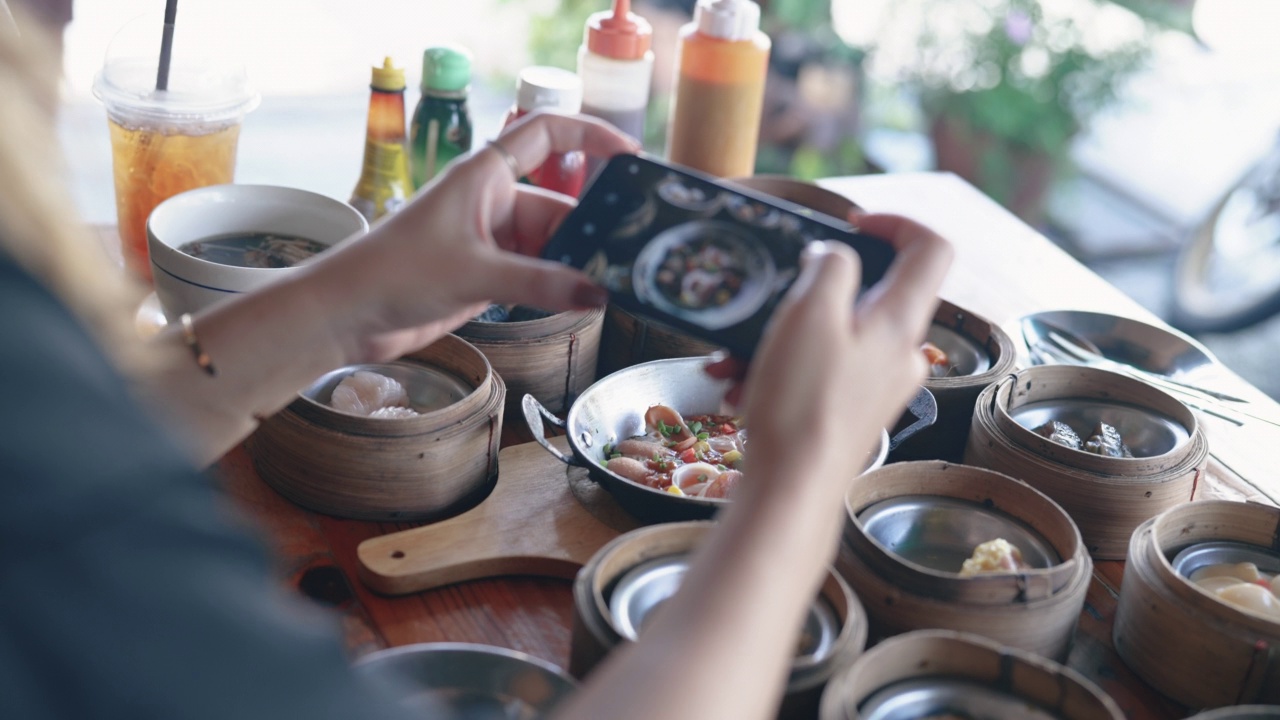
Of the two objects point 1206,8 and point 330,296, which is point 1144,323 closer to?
point 330,296

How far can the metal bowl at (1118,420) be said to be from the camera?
4.69ft

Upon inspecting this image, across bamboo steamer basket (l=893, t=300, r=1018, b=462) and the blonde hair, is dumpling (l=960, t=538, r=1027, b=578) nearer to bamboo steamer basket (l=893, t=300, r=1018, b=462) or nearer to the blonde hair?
bamboo steamer basket (l=893, t=300, r=1018, b=462)

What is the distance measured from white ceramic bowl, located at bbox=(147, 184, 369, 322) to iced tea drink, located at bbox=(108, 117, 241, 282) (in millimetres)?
155

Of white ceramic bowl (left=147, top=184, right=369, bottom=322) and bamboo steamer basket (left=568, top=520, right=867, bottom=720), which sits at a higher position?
white ceramic bowl (left=147, top=184, right=369, bottom=322)

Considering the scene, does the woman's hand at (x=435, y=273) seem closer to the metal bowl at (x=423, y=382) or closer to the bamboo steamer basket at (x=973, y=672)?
the metal bowl at (x=423, y=382)

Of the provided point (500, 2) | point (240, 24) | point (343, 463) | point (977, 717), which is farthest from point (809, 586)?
point (240, 24)

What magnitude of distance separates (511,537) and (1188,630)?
0.68 metres

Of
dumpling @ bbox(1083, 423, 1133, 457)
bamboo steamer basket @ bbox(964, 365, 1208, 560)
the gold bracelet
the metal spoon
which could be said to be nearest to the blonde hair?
the gold bracelet

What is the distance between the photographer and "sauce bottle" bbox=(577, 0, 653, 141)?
1.85 meters

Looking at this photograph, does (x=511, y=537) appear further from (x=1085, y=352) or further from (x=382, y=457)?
(x=1085, y=352)

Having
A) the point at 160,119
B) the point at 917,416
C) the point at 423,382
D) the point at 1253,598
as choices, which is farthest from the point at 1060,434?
the point at 160,119

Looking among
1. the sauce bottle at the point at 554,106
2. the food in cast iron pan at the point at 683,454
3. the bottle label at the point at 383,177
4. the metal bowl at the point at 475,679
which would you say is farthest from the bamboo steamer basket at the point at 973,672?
the bottle label at the point at 383,177

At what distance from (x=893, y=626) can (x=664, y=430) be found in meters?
0.43

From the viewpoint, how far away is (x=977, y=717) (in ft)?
3.20
